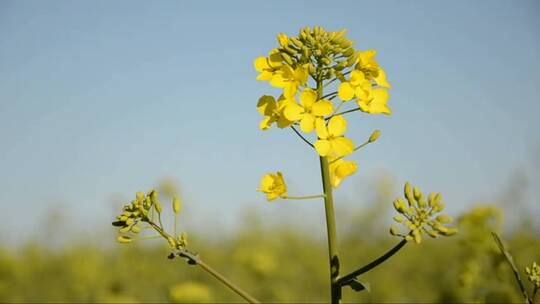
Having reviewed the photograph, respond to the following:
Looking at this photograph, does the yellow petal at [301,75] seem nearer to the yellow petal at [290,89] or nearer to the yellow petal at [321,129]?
the yellow petal at [290,89]

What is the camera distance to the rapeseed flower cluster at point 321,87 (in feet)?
6.21

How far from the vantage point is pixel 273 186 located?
2020mm

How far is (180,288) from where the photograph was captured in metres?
4.29

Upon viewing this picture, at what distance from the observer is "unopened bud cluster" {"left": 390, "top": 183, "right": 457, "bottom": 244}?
1647mm

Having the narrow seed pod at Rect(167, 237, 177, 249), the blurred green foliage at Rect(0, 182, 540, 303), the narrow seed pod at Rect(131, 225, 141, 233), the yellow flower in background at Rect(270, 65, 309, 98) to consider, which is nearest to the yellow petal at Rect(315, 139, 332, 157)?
the yellow flower in background at Rect(270, 65, 309, 98)

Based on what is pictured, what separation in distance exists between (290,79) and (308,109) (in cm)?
14

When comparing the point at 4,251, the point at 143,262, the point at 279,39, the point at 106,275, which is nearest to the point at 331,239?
the point at 279,39

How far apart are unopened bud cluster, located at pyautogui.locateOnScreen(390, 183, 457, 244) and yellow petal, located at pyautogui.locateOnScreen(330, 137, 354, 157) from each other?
9.8 inches

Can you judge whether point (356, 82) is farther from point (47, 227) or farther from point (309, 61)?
point (47, 227)

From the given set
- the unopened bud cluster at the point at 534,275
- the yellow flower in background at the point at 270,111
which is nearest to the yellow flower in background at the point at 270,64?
the yellow flower in background at the point at 270,111

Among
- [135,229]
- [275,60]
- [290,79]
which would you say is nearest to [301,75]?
[290,79]

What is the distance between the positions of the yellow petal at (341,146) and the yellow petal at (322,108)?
108mm

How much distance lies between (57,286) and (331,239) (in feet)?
17.5

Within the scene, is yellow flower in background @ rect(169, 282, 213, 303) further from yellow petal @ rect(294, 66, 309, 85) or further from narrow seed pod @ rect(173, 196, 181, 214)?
yellow petal @ rect(294, 66, 309, 85)
